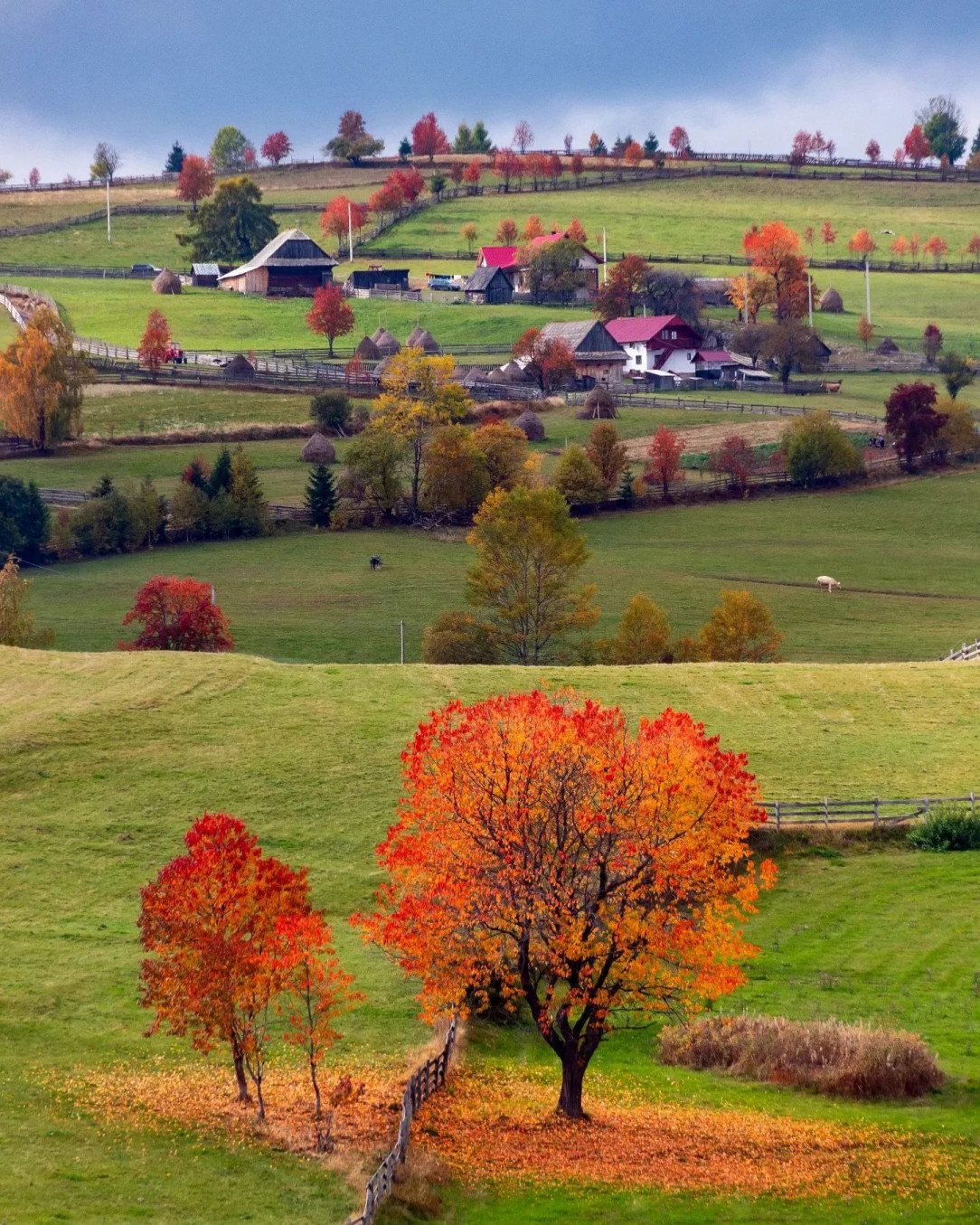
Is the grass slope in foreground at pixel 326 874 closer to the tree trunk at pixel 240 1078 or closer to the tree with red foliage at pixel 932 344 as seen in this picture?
the tree trunk at pixel 240 1078

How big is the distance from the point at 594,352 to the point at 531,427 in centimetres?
3150

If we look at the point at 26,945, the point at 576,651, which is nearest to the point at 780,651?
the point at 576,651

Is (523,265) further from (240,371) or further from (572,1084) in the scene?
(572,1084)

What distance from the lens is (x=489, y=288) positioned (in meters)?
179

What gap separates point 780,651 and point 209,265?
427 feet

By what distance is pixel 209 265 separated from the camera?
190 meters

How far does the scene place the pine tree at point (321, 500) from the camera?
332ft

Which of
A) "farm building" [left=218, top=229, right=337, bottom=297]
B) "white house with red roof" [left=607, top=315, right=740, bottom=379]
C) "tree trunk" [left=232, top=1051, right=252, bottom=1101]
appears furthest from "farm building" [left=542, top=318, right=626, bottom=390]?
"tree trunk" [left=232, top=1051, right=252, bottom=1101]

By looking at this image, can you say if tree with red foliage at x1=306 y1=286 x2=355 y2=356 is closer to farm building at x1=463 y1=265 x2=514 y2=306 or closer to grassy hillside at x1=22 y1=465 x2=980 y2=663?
farm building at x1=463 y1=265 x2=514 y2=306

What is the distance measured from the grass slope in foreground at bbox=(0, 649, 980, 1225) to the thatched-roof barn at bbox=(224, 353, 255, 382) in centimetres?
8146

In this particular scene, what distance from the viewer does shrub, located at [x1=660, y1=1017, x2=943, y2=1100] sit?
105 ft

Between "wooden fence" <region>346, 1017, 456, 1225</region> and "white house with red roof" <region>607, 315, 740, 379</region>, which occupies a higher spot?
"white house with red roof" <region>607, 315, 740, 379</region>

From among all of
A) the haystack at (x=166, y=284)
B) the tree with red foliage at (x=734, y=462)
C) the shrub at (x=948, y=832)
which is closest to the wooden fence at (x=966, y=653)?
the shrub at (x=948, y=832)

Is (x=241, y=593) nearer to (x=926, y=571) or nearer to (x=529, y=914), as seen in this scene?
(x=926, y=571)
